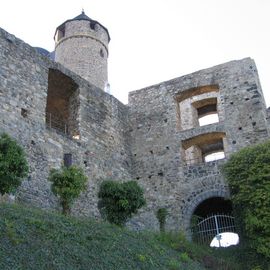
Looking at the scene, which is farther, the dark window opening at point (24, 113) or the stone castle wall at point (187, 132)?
the stone castle wall at point (187, 132)

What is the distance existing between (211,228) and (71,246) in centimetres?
688

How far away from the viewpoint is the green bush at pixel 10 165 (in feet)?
30.3

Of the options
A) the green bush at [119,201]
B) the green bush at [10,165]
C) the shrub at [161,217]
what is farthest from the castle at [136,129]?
the green bush at [10,165]

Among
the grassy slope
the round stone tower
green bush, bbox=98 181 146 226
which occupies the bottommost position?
the grassy slope

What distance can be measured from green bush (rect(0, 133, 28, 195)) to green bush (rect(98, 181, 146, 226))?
241 cm

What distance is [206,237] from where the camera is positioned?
13.7m

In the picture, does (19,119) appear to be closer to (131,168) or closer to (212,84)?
(131,168)

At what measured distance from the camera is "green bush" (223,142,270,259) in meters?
11.7

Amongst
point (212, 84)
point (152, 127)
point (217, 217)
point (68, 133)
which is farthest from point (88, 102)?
point (217, 217)

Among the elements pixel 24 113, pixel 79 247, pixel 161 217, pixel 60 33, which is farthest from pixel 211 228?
pixel 60 33

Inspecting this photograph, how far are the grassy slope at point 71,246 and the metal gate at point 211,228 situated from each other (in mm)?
3607

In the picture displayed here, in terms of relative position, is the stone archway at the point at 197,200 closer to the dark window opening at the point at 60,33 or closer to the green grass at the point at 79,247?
the green grass at the point at 79,247

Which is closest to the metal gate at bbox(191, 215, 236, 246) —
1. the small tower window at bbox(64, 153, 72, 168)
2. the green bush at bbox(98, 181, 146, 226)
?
the green bush at bbox(98, 181, 146, 226)

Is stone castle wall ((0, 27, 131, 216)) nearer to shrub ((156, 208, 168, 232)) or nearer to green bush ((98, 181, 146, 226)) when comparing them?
green bush ((98, 181, 146, 226))
